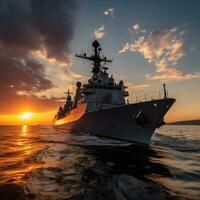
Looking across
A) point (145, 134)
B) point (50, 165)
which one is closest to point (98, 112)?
point (145, 134)

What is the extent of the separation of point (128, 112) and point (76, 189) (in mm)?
9789

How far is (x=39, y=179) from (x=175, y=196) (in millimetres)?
3433

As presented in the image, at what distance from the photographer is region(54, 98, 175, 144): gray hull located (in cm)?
1301

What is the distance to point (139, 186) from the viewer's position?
5.03 metres

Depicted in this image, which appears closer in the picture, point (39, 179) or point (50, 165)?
point (39, 179)

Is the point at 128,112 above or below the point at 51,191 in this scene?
above

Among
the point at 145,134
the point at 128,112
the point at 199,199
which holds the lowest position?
the point at 199,199

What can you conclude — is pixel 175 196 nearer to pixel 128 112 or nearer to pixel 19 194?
pixel 19 194

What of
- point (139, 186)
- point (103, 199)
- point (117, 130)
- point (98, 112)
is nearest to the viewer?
point (103, 199)

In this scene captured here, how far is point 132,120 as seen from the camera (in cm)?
1392

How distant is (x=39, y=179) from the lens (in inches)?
216

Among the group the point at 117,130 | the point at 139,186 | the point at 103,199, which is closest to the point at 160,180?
the point at 139,186

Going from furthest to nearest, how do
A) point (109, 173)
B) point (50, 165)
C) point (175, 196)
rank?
point (50, 165)
point (109, 173)
point (175, 196)

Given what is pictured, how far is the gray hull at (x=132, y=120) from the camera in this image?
42.7 feet
